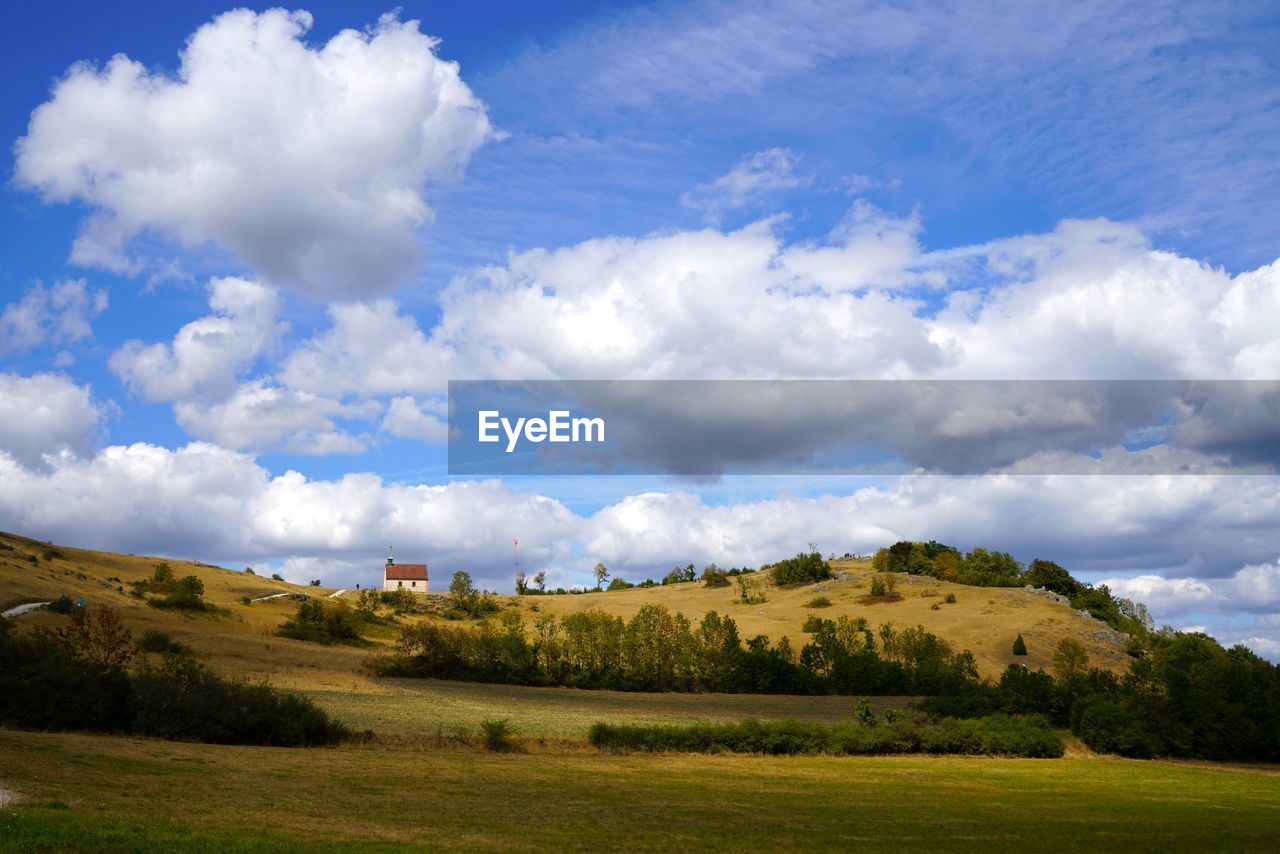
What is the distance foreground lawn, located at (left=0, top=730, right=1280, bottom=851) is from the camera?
22234mm

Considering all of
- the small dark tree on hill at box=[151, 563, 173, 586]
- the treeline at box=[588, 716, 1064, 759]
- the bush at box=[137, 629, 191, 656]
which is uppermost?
the small dark tree on hill at box=[151, 563, 173, 586]

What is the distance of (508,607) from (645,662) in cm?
5595

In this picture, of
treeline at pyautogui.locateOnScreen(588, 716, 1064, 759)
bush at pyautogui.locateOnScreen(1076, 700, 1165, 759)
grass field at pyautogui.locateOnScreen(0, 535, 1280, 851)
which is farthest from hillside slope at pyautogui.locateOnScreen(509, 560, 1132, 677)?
treeline at pyautogui.locateOnScreen(588, 716, 1064, 759)

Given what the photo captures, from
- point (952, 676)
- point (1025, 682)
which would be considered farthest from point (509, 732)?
point (952, 676)

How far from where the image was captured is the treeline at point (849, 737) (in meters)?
51.0

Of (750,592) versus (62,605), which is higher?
(62,605)

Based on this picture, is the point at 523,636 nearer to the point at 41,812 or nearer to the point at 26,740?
the point at 26,740

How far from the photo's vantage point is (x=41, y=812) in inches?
779

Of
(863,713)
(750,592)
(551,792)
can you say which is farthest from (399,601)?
(551,792)

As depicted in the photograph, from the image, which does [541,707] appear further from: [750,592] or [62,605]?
[750,592]

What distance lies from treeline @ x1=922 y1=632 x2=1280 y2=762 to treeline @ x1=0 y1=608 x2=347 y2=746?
138 ft

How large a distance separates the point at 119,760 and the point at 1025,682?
5763 centimetres

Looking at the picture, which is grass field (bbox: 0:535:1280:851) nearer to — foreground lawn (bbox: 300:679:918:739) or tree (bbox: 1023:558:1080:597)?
foreground lawn (bbox: 300:679:918:739)

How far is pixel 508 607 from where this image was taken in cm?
13812
